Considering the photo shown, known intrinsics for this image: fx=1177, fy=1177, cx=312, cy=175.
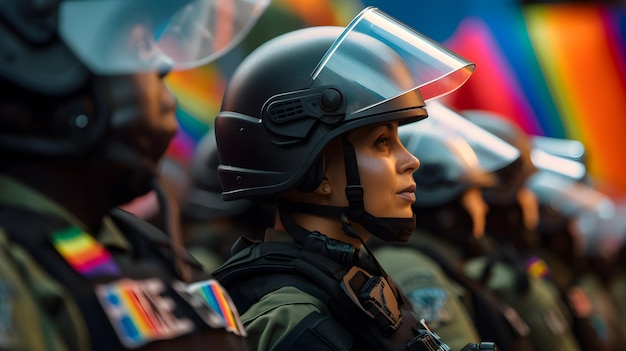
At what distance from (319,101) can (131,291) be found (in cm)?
113

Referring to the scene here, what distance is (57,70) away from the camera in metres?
1.98

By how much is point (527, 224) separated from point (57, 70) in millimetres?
4456

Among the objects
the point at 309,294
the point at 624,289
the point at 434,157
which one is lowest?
the point at 624,289

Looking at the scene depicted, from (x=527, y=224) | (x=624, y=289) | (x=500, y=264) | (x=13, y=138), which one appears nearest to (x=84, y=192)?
(x=13, y=138)

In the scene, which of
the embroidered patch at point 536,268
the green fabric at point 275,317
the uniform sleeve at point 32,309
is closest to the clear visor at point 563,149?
the embroidered patch at point 536,268

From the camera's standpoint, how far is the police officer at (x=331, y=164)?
2.89 m

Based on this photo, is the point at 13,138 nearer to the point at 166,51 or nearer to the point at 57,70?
the point at 57,70

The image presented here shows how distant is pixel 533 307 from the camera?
556 cm

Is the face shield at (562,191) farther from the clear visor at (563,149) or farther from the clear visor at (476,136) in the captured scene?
the clear visor at (476,136)

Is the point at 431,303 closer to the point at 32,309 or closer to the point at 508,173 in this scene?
the point at 508,173

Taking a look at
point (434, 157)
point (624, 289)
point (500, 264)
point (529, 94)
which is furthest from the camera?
point (529, 94)

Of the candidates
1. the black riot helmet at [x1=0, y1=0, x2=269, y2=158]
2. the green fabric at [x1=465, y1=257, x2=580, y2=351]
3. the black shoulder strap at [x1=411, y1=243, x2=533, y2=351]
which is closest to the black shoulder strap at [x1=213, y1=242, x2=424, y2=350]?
the black riot helmet at [x1=0, y1=0, x2=269, y2=158]

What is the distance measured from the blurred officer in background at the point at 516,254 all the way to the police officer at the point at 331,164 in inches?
84.2

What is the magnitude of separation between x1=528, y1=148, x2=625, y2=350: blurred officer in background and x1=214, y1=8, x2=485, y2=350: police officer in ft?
11.3
